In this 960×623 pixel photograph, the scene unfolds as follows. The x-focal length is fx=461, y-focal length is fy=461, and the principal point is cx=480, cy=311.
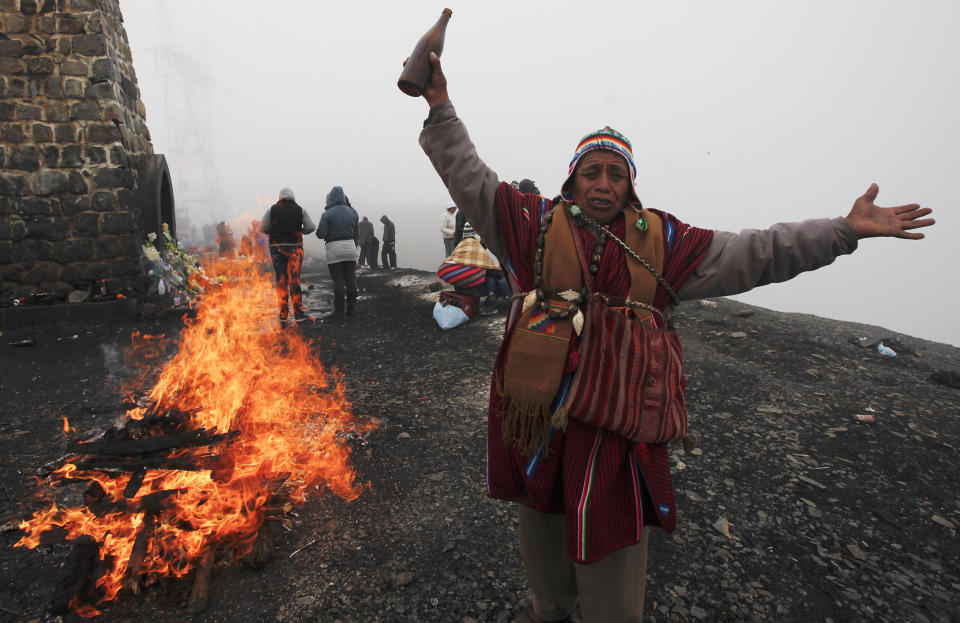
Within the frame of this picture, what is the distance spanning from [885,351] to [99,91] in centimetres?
1218

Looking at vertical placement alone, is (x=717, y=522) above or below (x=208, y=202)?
below

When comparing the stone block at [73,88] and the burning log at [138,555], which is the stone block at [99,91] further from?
the burning log at [138,555]

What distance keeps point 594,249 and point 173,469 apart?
2.85 metres

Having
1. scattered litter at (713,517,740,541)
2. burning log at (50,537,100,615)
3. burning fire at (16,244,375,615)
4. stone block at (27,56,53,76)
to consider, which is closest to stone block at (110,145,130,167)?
stone block at (27,56,53,76)

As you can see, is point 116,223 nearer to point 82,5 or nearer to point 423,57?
point 82,5

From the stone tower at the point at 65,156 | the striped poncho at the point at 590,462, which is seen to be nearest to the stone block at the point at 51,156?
the stone tower at the point at 65,156

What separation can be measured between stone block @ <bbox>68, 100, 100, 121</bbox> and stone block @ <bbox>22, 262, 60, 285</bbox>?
91.7 inches

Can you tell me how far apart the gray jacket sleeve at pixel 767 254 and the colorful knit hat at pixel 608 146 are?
1.34 feet

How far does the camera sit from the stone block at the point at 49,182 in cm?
713

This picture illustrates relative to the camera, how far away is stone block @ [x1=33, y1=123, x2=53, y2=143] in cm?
702

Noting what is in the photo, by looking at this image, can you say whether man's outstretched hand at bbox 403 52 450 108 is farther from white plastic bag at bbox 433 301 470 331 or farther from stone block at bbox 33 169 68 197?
stone block at bbox 33 169 68 197

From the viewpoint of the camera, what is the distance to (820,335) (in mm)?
7094

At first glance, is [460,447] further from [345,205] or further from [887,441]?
[345,205]

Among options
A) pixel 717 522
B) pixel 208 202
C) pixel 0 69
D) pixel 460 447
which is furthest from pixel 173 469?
pixel 208 202
